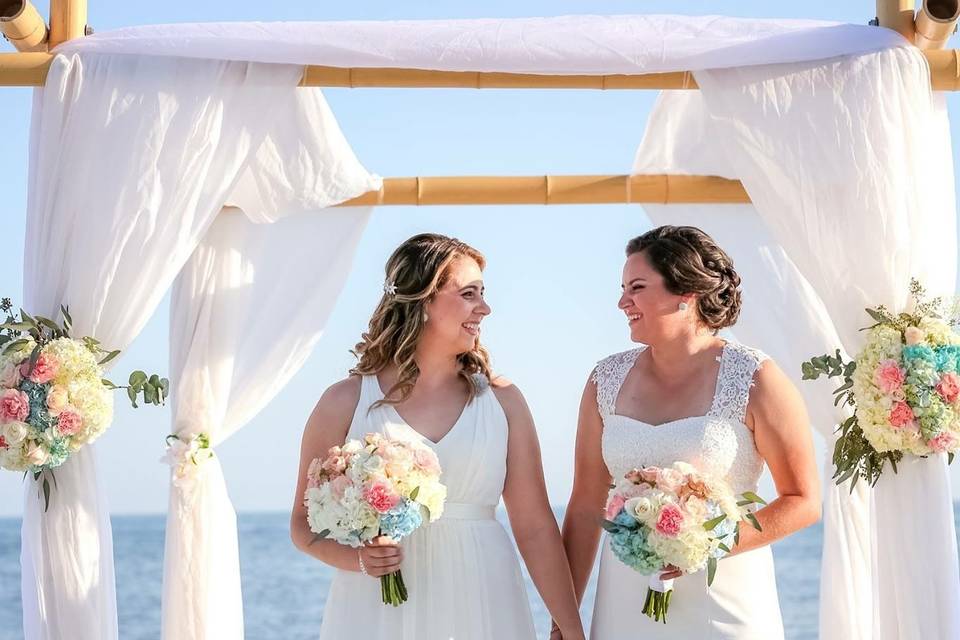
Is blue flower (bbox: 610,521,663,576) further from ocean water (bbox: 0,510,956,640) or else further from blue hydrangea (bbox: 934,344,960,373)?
ocean water (bbox: 0,510,956,640)

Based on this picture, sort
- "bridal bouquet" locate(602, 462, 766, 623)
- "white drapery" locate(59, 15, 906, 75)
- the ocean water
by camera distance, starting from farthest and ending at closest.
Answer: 1. the ocean water
2. "white drapery" locate(59, 15, 906, 75)
3. "bridal bouquet" locate(602, 462, 766, 623)

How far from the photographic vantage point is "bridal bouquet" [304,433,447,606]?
3973 millimetres

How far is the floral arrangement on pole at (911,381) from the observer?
13.6 ft

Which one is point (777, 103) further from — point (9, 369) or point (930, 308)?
point (9, 369)

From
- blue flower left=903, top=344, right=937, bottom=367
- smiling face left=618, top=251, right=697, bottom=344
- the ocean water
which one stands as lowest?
the ocean water

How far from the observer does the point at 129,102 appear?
456 centimetres

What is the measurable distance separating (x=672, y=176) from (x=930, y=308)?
145cm

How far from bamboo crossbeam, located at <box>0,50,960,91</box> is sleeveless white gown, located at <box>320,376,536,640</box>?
1168mm

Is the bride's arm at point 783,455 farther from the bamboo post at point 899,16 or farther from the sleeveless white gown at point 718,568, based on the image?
the bamboo post at point 899,16

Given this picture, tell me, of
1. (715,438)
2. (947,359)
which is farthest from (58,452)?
(947,359)

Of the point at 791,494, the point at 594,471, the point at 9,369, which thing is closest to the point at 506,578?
the point at 594,471

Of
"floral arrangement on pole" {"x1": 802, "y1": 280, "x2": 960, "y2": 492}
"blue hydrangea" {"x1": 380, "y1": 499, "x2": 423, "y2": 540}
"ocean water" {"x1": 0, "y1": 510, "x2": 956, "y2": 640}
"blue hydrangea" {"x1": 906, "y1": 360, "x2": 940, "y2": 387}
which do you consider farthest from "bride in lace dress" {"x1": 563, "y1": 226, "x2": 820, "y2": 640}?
"ocean water" {"x1": 0, "y1": 510, "x2": 956, "y2": 640}

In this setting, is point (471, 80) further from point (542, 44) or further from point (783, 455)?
point (783, 455)

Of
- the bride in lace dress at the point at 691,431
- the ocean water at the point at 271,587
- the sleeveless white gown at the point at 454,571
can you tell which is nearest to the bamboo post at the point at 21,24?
the sleeveless white gown at the point at 454,571
